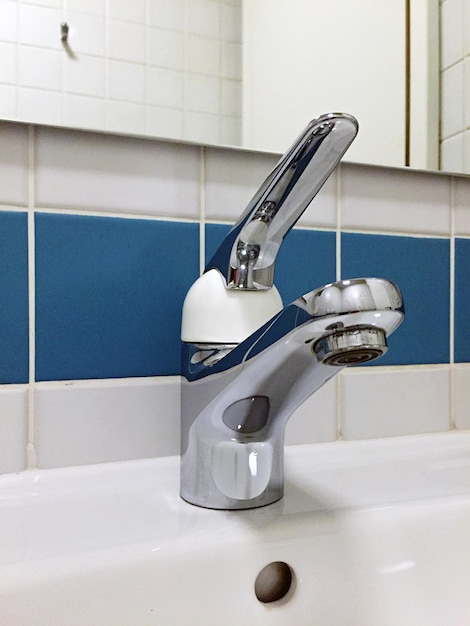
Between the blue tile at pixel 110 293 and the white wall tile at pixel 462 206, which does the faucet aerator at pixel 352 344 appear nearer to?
the blue tile at pixel 110 293

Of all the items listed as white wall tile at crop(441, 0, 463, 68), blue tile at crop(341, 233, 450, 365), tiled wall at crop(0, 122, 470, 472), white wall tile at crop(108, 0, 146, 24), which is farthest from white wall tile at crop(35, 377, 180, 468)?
white wall tile at crop(441, 0, 463, 68)

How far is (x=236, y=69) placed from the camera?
0.50m

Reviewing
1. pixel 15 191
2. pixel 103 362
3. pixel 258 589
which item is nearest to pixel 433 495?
pixel 258 589

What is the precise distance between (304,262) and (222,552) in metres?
0.28

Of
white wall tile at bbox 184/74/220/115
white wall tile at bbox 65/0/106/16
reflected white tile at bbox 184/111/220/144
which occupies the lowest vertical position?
reflected white tile at bbox 184/111/220/144

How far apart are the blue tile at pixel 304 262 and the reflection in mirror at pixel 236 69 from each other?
90mm

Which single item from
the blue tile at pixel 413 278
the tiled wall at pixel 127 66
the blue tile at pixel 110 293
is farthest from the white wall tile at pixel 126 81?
the blue tile at pixel 413 278

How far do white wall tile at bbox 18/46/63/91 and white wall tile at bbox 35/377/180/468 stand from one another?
0.24 m

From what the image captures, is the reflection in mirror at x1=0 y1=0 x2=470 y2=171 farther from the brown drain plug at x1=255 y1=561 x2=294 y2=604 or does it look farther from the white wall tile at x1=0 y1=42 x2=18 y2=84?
the brown drain plug at x1=255 y1=561 x2=294 y2=604

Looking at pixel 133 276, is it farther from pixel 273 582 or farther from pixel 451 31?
pixel 451 31

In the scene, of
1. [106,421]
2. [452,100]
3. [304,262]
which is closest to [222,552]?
[106,421]

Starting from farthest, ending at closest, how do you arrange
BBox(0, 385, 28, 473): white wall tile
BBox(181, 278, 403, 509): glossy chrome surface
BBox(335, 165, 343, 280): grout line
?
BBox(335, 165, 343, 280): grout line → BBox(0, 385, 28, 473): white wall tile → BBox(181, 278, 403, 509): glossy chrome surface

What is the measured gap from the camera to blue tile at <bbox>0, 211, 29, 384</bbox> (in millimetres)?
420

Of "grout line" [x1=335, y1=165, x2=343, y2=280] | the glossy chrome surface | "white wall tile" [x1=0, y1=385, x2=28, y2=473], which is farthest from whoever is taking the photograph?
"grout line" [x1=335, y1=165, x2=343, y2=280]
